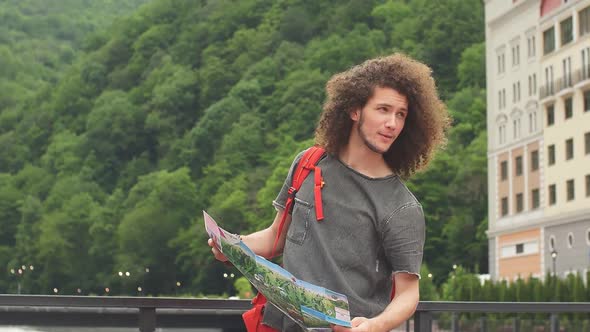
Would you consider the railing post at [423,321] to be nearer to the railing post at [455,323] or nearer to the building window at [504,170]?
the railing post at [455,323]

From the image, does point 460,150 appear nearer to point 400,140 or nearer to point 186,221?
point 186,221

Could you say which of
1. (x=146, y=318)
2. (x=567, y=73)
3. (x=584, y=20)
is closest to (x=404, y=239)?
(x=146, y=318)

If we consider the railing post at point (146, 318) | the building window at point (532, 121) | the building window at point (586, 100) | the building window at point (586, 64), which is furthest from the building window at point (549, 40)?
the railing post at point (146, 318)

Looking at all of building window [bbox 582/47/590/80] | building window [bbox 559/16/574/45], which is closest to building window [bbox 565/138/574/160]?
building window [bbox 582/47/590/80]

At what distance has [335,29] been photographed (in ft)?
487

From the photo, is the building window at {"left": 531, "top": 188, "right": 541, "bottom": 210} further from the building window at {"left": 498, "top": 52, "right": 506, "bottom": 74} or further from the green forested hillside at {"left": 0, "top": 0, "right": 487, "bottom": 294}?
the green forested hillside at {"left": 0, "top": 0, "right": 487, "bottom": 294}

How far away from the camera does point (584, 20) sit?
76062 millimetres

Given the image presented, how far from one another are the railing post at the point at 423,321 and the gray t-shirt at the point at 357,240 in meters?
2.06

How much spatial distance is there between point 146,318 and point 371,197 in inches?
65.0

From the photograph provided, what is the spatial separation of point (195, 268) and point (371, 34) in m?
34.6

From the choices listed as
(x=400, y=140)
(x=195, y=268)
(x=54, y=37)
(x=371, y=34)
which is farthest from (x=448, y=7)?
(x=400, y=140)

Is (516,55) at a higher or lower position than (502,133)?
higher

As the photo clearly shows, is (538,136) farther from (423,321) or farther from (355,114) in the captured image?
(355,114)

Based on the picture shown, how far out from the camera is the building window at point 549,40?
80.6 meters
